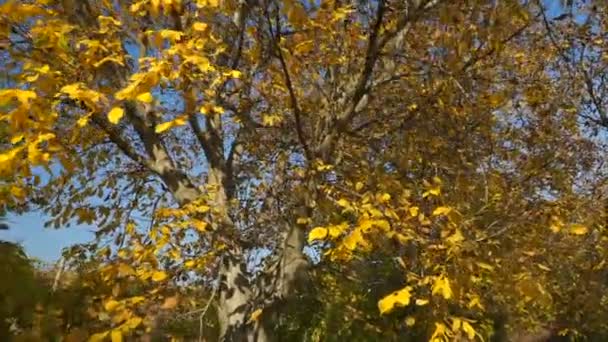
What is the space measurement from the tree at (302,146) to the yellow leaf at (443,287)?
0.02 meters

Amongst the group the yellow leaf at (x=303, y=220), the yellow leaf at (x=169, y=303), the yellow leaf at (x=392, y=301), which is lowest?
the yellow leaf at (x=392, y=301)

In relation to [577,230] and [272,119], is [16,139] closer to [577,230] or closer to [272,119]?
[272,119]

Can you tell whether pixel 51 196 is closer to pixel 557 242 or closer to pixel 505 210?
pixel 505 210

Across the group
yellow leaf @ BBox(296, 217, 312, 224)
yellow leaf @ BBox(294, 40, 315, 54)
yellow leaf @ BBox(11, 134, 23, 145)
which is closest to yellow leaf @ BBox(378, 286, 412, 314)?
yellow leaf @ BBox(296, 217, 312, 224)

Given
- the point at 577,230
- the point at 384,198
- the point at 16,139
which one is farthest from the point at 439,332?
the point at 16,139

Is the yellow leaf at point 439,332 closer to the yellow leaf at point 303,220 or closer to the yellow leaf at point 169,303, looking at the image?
the yellow leaf at point 303,220

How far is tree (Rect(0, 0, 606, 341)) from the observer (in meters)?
3.68

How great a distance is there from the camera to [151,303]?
4.20 meters

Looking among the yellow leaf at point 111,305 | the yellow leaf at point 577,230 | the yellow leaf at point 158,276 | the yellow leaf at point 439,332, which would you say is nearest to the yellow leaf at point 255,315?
the yellow leaf at point 158,276

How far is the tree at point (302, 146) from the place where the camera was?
368 cm

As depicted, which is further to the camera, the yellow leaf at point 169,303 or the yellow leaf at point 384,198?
the yellow leaf at point 169,303

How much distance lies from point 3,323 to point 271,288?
199cm

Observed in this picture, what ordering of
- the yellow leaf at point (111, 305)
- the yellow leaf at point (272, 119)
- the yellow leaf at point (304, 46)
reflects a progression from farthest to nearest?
1. the yellow leaf at point (272, 119)
2. the yellow leaf at point (304, 46)
3. the yellow leaf at point (111, 305)

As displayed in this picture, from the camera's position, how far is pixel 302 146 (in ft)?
15.9
